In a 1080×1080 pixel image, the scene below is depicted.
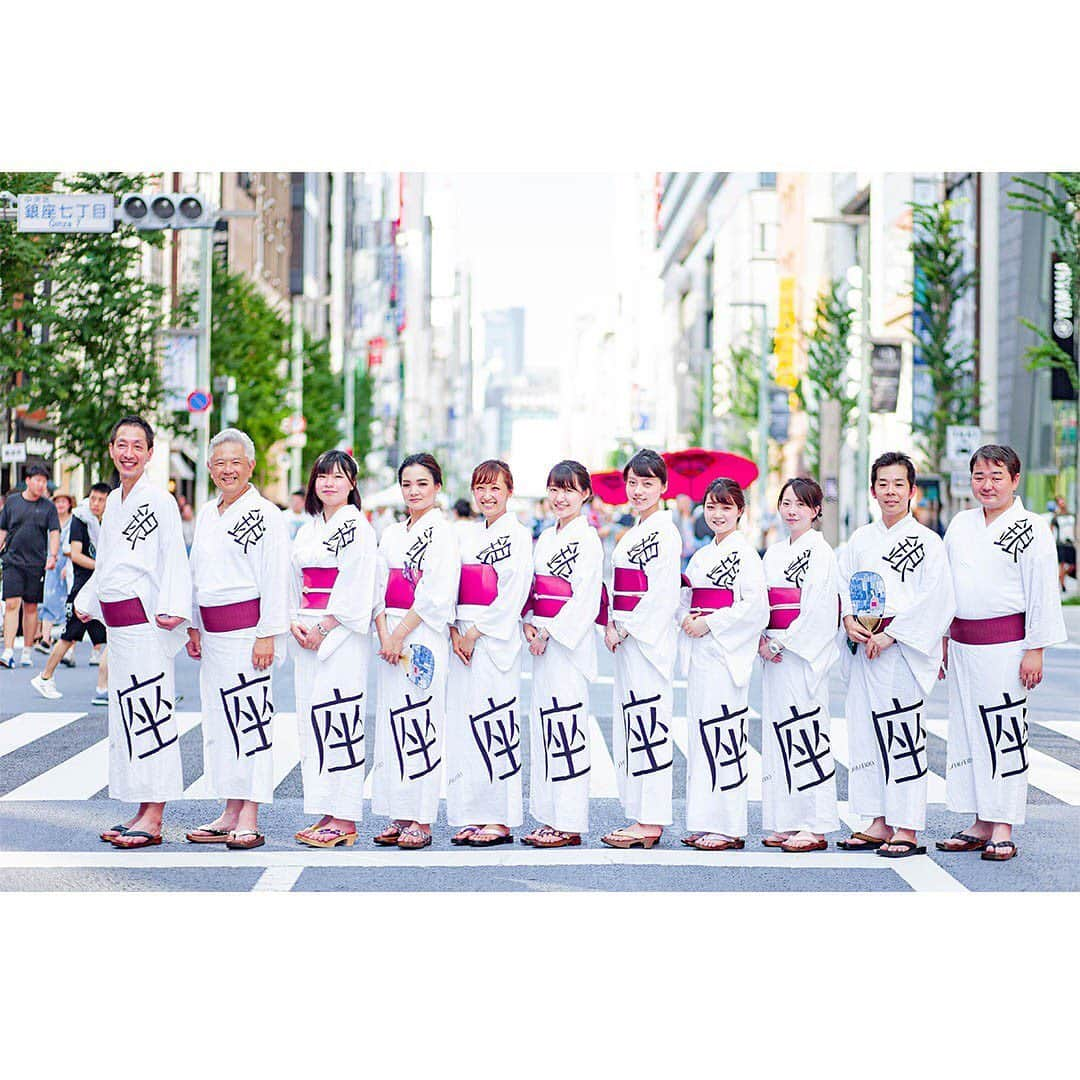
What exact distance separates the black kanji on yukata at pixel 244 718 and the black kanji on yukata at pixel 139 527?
0.76 m

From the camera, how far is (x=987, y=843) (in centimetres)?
769

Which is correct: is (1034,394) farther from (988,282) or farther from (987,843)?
(987,843)

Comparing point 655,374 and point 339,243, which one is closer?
point 339,243

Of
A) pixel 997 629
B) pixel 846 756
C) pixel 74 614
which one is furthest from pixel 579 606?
pixel 74 614

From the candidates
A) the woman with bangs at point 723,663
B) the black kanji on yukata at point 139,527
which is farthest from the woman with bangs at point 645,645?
the black kanji on yukata at point 139,527

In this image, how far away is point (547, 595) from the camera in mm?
7680

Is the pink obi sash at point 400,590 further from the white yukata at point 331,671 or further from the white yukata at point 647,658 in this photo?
the white yukata at point 647,658

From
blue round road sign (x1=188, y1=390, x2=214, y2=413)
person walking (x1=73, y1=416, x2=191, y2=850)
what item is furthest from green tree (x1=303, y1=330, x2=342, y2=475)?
person walking (x1=73, y1=416, x2=191, y2=850)

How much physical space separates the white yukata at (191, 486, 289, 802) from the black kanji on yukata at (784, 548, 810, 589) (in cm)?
227

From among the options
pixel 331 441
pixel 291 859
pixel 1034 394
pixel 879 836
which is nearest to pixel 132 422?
pixel 291 859

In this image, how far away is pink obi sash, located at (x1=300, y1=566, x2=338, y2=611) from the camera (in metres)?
7.59

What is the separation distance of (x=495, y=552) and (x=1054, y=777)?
14.0 feet

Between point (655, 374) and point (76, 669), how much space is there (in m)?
134

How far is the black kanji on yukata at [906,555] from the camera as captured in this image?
759cm
